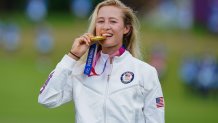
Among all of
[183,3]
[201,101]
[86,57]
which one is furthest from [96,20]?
[183,3]

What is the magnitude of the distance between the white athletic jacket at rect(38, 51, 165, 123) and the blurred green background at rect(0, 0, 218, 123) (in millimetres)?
10017

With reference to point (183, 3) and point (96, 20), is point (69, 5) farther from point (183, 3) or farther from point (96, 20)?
point (96, 20)

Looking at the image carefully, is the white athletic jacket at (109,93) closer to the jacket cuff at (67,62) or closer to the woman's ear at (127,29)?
the jacket cuff at (67,62)

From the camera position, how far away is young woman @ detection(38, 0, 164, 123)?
675 centimetres

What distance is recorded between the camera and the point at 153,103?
22.4 ft

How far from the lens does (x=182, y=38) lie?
3062 centimetres

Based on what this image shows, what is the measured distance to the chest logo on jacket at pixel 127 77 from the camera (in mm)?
6840

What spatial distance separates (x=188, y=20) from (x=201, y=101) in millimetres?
9895

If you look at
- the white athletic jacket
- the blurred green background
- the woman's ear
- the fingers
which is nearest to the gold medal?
the fingers

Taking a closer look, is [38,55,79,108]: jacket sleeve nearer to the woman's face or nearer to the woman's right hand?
the woman's right hand

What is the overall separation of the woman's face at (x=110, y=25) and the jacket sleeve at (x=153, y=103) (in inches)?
14.1

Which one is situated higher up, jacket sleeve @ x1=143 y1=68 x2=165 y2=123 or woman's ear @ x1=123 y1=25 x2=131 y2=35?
woman's ear @ x1=123 y1=25 x2=131 y2=35

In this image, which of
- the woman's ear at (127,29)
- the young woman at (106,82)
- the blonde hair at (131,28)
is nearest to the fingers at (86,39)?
the young woman at (106,82)

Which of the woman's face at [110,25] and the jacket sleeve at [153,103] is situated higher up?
the woman's face at [110,25]
